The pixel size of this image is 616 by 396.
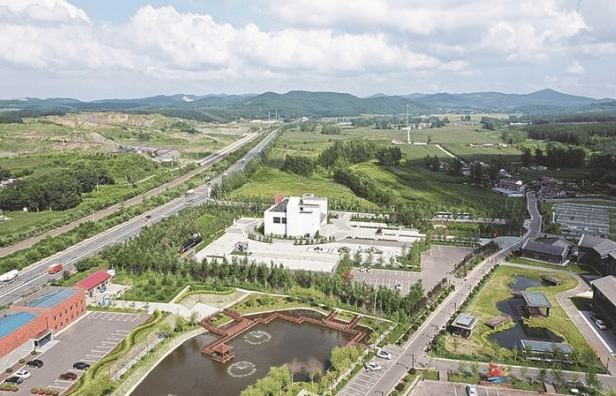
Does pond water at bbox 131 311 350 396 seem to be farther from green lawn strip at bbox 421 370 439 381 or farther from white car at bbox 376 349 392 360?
green lawn strip at bbox 421 370 439 381

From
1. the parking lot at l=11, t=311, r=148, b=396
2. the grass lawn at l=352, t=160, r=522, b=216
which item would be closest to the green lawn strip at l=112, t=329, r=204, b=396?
the parking lot at l=11, t=311, r=148, b=396

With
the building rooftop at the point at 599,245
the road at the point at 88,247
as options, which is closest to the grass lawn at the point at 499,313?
the building rooftop at the point at 599,245

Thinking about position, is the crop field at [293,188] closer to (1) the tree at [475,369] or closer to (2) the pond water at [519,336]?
(2) the pond water at [519,336]

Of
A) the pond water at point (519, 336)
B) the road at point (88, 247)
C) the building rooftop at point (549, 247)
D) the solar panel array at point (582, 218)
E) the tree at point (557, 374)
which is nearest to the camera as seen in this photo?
the tree at point (557, 374)

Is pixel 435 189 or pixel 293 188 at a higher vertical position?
pixel 435 189

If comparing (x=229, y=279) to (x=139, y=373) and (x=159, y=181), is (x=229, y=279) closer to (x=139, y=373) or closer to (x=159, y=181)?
(x=139, y=373)

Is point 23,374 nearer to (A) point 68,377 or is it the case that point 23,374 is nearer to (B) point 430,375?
(A) point 68,377

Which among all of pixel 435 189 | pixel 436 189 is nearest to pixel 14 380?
pixel 435 189

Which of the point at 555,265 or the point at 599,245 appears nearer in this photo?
the point at 599,245
